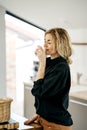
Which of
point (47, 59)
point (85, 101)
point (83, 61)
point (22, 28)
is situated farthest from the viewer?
point (22, 28)

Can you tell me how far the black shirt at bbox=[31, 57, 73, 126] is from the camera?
1636 millimetres

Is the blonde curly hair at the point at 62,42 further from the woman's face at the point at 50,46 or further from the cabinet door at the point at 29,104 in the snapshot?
the cabinet door at the point at 29,104

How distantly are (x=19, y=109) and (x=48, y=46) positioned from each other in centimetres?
316

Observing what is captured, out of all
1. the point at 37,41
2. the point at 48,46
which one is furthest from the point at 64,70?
the point at 37,41

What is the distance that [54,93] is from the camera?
64.3 inches

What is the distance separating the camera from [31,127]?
5.56 feet

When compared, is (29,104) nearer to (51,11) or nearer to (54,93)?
(51,11)

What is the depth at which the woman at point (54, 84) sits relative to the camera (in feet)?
5.38

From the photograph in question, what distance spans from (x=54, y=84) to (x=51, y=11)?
188 cm

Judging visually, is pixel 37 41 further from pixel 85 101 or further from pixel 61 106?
pixel 61 106

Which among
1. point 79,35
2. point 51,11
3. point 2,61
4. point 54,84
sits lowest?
point 54,84

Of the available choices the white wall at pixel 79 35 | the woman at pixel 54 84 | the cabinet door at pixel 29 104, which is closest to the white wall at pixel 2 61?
the cabinet door at pixel 29 104

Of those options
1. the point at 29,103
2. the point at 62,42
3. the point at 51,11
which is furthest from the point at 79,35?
the point at 62,42

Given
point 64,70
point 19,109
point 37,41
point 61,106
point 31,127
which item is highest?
point 37,41
